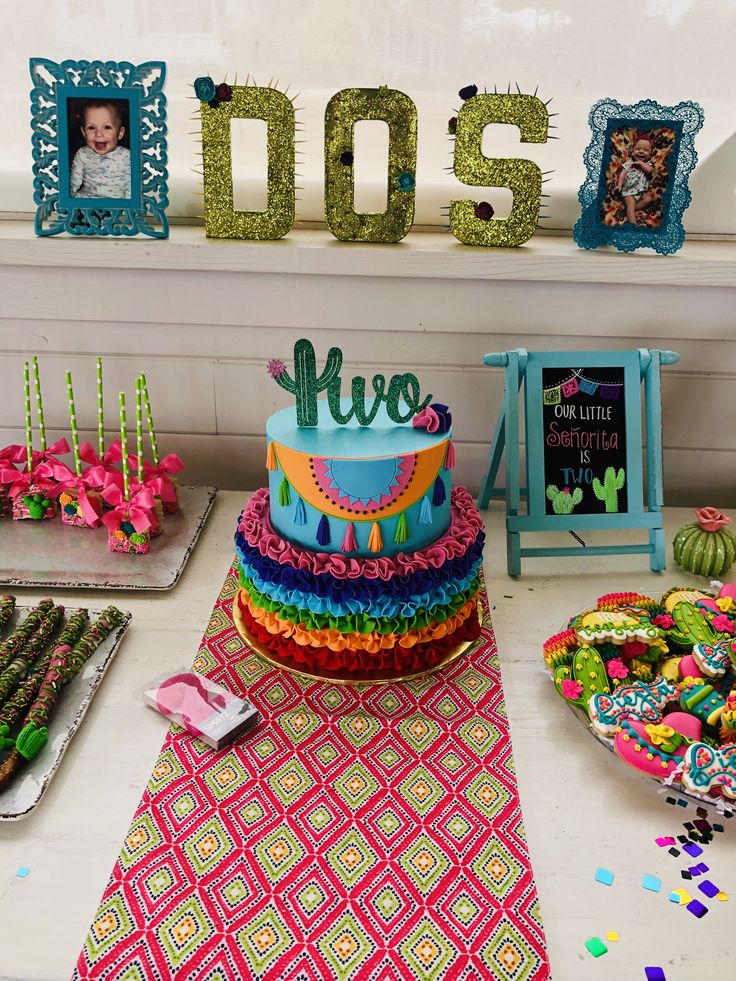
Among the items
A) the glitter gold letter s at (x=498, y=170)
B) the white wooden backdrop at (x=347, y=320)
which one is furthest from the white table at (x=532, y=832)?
the glitter gold letter s at (x=498, y=170)

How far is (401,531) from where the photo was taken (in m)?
1.07

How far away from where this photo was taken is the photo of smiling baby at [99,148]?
136cm

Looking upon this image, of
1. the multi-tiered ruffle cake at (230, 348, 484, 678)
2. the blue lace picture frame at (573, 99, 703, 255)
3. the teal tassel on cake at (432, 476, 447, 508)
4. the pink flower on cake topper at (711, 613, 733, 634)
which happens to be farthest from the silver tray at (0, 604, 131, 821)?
the blue lace picture frame at (573, 99, 703, 255)

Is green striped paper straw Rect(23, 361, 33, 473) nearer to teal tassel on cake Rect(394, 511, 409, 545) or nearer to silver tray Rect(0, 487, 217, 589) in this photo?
silver tray Rect(0, 487, 217, 589)

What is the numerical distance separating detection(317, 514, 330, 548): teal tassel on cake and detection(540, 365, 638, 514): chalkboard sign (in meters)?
0.45

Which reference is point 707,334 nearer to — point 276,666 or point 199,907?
point 276,666

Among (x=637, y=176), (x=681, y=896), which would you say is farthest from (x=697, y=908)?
(x=637, y=176)


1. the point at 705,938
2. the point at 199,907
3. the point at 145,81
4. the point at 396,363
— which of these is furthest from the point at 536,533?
the point at 145,81

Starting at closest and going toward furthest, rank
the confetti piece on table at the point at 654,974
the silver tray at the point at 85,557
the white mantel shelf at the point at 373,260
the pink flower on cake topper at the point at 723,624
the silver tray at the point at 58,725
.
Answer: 1. the confetti piece on table at the point at 654,974
2. the silver tray at the point at 58,725
3. the pink flower on cake topper at the point at 723,624
4. the silver tray at the point at 85,557
5. the white mantel shelf at the point at 373,260

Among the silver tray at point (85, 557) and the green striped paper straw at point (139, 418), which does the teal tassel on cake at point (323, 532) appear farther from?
the green striped paper straw at point (139, 418)

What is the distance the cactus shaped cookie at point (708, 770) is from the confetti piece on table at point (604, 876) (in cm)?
15

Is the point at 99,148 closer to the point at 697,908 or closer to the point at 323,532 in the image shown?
the point at 323,532

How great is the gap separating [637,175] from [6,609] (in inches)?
47.6

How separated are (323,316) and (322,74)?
1.40 feet
